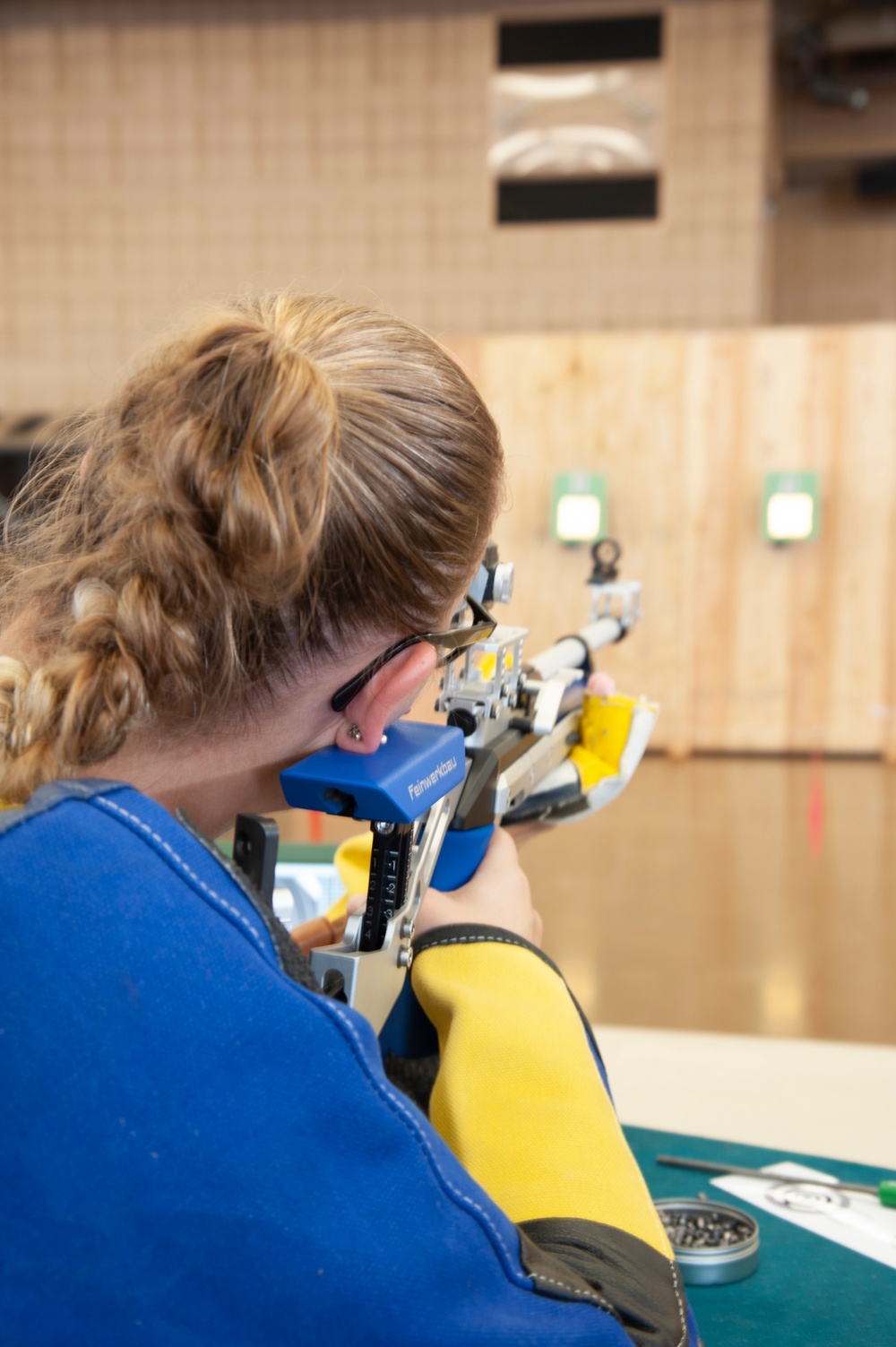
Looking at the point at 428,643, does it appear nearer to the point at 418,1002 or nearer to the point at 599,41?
the point at 418,1002

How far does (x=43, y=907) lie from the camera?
1.39 ft

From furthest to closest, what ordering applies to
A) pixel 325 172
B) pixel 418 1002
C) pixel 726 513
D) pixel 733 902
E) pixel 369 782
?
pixel 325 172, pixel 726 513, pixel 733 902, pixel 418 1002, pixel 369 782

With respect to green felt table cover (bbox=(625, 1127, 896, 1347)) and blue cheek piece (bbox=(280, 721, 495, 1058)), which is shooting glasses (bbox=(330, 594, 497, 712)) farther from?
green felt table cover (bbox=(625, 1127, 896, 1347))

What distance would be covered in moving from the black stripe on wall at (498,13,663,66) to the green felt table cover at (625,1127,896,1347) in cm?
510

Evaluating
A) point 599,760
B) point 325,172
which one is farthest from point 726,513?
point 599,760

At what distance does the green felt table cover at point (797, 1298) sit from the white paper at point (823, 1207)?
1cm

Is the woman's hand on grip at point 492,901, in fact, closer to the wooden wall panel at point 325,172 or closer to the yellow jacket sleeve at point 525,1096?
the yellow jacket sleeve at point 525,1096

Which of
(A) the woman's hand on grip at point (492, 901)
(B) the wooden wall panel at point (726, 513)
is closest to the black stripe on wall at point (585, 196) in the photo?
(B) the wooden wall panel at point (726, 513)

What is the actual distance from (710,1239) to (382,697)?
60 cm

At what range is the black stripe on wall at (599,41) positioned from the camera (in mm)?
4977

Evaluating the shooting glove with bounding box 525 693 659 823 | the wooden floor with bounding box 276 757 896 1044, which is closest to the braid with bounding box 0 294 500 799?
the shooting glove with bounding box 525 693 659 823

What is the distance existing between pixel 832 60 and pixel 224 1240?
282 inches

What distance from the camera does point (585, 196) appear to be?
511 cm

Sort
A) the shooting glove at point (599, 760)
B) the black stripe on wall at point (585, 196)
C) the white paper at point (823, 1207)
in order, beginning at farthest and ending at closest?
1. the black stripe on wall at point (585, 196)
2. the shooting glove at point (599, 760)
3. the white paper at point (823, 1207)
